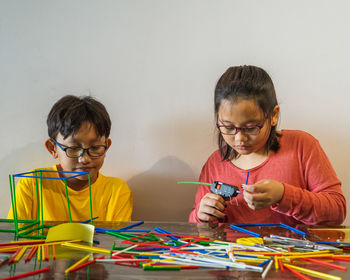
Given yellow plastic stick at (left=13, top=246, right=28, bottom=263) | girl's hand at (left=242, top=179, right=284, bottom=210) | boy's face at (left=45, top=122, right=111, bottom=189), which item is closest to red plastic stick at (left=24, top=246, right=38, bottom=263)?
yellow plastic stick at (left=13, top=246, right=28, bottom=263)

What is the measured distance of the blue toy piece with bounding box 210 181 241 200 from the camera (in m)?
1.21

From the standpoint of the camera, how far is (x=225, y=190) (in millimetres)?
1238

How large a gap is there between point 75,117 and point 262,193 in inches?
31.3

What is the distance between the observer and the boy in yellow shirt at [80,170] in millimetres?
1444

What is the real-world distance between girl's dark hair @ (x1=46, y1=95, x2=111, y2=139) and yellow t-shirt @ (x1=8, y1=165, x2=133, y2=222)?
0.22 m

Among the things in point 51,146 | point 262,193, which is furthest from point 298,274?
point 51,146

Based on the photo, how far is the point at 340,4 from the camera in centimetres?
167

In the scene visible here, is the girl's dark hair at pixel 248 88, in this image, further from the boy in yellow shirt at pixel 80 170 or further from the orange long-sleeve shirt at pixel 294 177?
the boy in yellow shirt at pixel 80 170

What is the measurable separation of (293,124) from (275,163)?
0.31 m

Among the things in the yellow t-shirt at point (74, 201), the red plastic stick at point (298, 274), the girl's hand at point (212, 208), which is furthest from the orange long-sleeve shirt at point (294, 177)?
the red plastic stick at point (298, 274)

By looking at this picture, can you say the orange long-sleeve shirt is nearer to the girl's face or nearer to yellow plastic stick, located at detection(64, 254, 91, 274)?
the girl's face

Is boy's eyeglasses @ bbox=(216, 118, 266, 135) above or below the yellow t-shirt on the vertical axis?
above

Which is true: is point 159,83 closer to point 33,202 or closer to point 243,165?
point 243,165

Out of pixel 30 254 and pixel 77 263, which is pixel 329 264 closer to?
pixel 77 263
